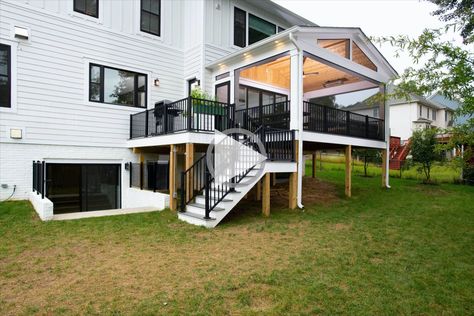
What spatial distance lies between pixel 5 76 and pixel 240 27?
8.51 m

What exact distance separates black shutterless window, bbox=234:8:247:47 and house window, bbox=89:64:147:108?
4.21m

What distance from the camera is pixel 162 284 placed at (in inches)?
146

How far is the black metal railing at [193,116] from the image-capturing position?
793 centimetres

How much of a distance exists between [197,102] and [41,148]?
512 cm

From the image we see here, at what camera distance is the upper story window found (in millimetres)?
12359

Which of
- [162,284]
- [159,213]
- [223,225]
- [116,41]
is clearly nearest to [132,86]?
[116,41]

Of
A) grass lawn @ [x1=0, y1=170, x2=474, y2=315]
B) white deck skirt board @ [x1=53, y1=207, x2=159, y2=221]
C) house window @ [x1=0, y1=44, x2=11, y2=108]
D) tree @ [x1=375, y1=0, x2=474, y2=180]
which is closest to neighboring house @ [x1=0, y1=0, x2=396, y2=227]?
house window @ [x1=0, y1=44, x2=11, y2=108]

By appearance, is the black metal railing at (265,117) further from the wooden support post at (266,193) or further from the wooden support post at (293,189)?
the wooden support post at (266,193)

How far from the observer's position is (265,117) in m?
10.1

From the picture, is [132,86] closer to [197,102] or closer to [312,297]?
[197,102]

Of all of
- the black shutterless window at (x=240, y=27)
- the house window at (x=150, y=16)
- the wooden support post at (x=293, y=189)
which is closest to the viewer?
the wooden support post at (x=293, y=189)

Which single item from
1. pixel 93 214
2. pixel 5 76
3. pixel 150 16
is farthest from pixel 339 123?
pixel 5 76

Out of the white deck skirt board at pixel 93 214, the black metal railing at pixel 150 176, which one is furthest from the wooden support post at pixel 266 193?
the black metal railing at pixel 150 176

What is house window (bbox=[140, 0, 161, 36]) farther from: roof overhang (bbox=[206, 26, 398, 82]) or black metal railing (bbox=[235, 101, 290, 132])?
black metal railing (bbox=[235, 101, 290, 132])
